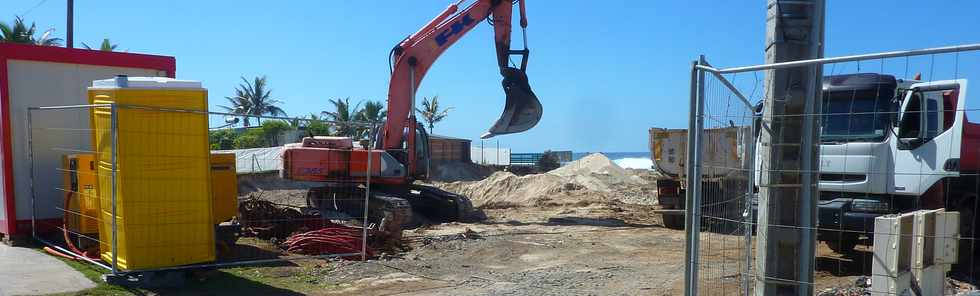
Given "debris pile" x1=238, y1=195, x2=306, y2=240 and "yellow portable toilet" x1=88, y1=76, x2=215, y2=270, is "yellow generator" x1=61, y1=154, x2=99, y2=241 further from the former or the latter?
"debris pile" x1=238, y1=195, x2=306, y2=240

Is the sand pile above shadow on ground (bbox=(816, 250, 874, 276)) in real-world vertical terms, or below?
below

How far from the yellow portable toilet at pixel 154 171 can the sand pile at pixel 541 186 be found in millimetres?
14733

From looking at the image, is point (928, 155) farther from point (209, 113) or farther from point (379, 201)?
point (379, 201)

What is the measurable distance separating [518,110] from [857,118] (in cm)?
809

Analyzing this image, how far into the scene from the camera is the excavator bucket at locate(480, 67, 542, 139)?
16406mm

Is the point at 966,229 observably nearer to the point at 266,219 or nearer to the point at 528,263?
the point at 528,263

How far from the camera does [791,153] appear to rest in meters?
4.75

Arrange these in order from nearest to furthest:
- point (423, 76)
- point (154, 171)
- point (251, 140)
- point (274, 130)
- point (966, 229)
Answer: point (154, 171)
point (966, 229)
point (423, 76)
point (274, 130)
point (251, 140)

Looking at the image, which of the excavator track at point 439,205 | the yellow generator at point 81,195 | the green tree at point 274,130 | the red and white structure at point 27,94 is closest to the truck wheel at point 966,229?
the excavator track at point 439,205

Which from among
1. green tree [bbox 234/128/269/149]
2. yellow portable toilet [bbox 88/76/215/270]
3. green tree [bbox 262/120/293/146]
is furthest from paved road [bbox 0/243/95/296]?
green tree [bbox 234/128/269/149]

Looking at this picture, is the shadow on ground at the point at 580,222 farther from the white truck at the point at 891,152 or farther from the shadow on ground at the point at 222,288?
the shadow on ground at the point at 222,288

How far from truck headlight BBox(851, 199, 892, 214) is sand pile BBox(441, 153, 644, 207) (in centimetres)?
1387

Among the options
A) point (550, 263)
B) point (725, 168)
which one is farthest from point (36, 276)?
point (725, 168)

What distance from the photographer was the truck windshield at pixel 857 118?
923 cm
